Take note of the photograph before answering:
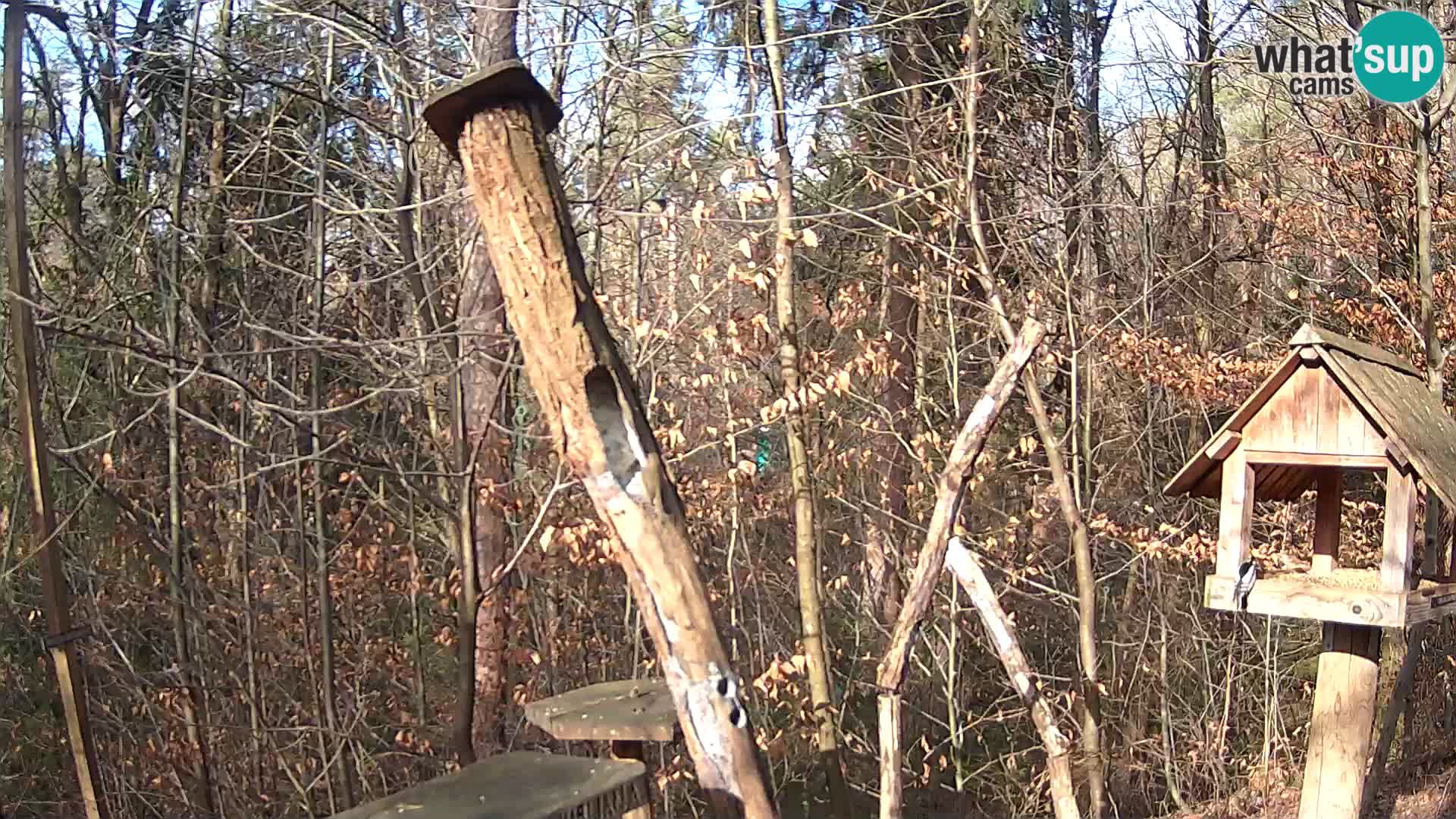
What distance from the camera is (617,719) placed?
11.1 ft

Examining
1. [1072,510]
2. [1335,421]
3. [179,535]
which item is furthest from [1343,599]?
[179,535]

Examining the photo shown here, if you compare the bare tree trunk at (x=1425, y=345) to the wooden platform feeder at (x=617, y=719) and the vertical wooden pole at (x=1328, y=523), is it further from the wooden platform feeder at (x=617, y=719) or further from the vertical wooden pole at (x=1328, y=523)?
the wooden platform feeder at (x=617, y=719)

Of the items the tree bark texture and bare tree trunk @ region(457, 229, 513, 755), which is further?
bare tree trunk @ region(457, 229, 513, 755)

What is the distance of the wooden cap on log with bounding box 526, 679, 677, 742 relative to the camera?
3328 millimetres

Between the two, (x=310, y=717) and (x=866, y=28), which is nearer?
(x=866, y=28)

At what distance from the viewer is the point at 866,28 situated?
5.37 meters

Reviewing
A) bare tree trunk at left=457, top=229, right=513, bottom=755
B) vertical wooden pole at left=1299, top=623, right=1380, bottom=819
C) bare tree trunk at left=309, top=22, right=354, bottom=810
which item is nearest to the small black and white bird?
vertical wooden pole at left=1299, top=623, right=1380, bottom=819

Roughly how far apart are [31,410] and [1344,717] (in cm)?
443

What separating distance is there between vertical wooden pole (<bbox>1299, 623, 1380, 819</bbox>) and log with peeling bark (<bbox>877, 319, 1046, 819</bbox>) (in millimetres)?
1512

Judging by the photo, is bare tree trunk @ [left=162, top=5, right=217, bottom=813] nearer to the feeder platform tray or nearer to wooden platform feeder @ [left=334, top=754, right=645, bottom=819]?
wooden platform feeder @ [left=334, top=754, right=645, bottom=819]

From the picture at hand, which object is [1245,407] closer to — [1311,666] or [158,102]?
[1311,666]

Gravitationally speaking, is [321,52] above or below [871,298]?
above

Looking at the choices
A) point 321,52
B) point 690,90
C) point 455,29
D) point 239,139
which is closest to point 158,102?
point 239,139

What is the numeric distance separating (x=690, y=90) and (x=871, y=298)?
2589 millimetres
